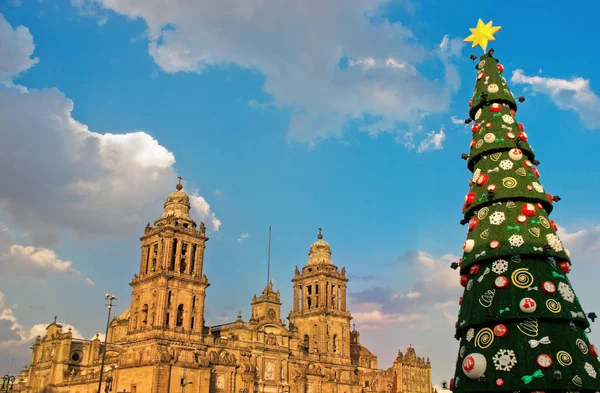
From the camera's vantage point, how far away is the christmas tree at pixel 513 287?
56.8ft

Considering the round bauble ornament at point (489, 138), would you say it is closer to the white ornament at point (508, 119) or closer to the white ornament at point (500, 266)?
the white ornament at point (508, 119)

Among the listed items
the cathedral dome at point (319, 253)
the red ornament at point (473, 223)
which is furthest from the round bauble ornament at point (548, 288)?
the cathedral dome at point (319, 253)

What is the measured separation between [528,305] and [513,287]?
0.83 meters

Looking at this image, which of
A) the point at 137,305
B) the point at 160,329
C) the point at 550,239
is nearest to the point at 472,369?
the point at 550,239

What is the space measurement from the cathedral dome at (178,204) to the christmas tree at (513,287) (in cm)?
5227

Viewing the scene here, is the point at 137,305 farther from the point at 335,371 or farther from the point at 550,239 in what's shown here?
the point at 550,239

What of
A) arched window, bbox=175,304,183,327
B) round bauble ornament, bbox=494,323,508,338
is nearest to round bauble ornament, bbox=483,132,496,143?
round bauble ornament, bbox=494,323,508,338

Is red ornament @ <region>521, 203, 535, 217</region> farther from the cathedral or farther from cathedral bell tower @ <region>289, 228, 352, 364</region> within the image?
cathedral bell tower @ <region>289, 228, 352, 364</region>

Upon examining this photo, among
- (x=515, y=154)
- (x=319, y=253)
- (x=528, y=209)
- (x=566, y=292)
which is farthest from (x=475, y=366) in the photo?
(x=319, y=253)

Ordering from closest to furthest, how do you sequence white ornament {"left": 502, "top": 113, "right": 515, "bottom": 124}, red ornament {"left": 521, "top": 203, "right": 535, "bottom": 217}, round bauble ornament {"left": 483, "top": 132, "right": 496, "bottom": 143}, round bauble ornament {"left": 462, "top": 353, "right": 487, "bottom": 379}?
round bauble ornament {"left": 462, "top": 353, "right": 487, "bottom": 379}
red ornament {"left": 521, "top": 203, "right": 535, "bottom": 217}
round bauble ornament {"left": 483, "top": 132, "right": 496, "bottom": 143}
white ornament {"left": 502, "top": 113, "right": 515, "bottom": 124}

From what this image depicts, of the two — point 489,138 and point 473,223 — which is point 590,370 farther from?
point 489,138

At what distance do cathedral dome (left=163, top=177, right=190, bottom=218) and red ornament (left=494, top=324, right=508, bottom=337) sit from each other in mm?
55304

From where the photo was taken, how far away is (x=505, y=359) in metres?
17.6

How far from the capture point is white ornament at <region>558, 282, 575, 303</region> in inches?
728
